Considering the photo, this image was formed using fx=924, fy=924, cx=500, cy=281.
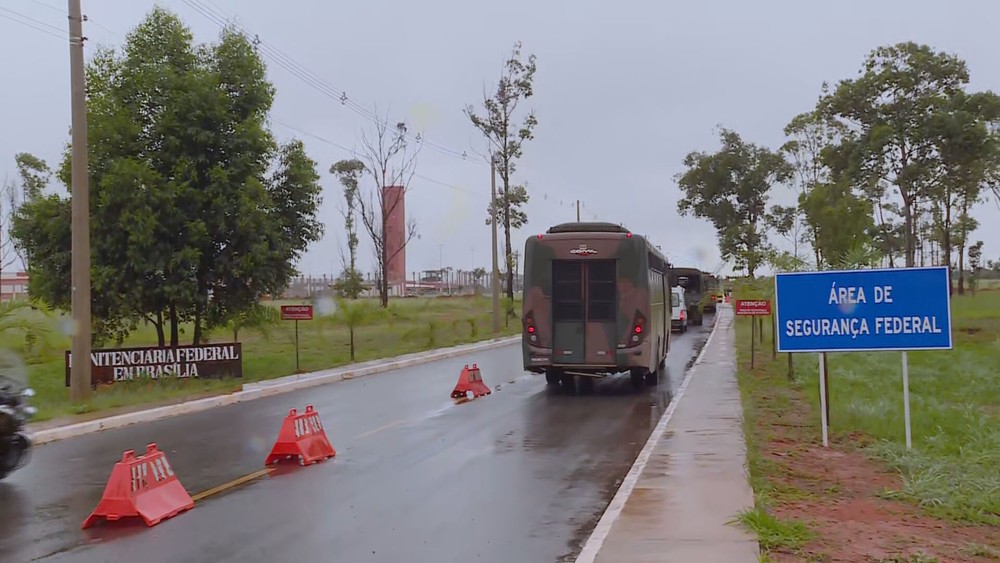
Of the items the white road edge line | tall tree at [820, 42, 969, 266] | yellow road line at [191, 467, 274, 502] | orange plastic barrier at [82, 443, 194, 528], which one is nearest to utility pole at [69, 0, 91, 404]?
yellow road line at [191, 467, 274, 502]

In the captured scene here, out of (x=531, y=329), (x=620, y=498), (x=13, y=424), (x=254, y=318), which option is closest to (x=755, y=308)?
(x=531, y=329)

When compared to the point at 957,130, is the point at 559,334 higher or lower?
lower

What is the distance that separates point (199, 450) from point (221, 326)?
14.5 metres

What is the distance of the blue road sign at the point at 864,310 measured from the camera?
36.2 feet

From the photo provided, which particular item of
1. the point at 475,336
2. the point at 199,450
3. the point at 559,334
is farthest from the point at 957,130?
the point at 199,450

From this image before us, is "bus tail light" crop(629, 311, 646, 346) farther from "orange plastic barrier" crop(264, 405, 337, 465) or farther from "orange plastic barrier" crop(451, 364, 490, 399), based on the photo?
"orange plastic barrier" crop(264, 405, 337, 465)

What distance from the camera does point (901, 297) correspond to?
1121 cm

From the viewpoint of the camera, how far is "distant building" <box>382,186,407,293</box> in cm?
6281

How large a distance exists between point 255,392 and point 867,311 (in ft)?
42.6

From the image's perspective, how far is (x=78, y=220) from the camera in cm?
1717

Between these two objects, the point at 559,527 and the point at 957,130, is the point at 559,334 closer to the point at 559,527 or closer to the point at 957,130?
the point at 559,527

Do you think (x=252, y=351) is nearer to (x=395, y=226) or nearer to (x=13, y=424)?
(x=13, y=424)

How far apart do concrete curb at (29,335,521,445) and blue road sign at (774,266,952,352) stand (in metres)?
10.8

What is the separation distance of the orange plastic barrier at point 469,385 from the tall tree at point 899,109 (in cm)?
2534
